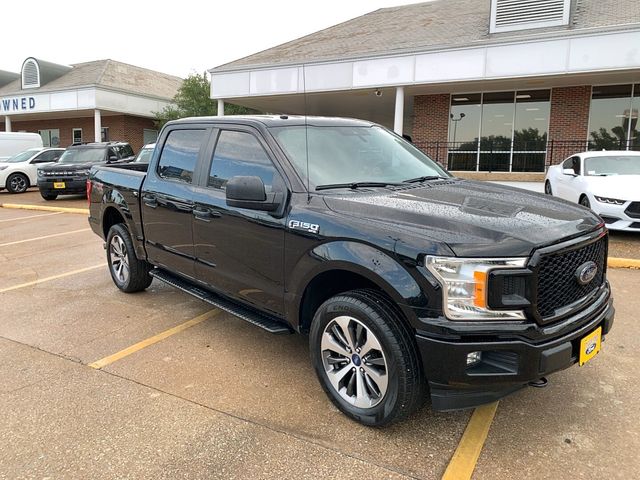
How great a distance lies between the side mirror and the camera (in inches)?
129

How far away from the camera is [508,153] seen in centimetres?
1741

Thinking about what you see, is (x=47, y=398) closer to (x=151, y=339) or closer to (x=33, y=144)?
(x=151, y=339)

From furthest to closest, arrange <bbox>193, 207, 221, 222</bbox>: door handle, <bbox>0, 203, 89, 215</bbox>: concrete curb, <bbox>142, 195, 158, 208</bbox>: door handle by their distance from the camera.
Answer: <bbox>0, 203, 89, 215</bbox>: concrete curb → <bbox>142, 195, 158, 208</bbox>: door handle → <bbox>193, 207, 221, 222</bbox>: door handle

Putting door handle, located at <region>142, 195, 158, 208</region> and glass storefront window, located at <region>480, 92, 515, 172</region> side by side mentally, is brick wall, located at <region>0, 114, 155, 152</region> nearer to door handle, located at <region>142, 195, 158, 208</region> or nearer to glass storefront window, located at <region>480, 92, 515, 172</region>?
glass storefront window, located at <region>480, 92, 515, 172</region>

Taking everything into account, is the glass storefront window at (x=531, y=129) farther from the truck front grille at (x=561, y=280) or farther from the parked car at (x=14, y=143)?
the parked car at (x=14, y=143)

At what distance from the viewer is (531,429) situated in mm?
2938

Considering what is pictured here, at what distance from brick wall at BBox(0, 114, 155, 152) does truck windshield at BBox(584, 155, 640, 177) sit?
2627cm

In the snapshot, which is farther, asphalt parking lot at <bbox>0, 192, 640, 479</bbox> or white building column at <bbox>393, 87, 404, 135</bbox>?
white building column at <bbox>393, 87, 404, 135</bbox>

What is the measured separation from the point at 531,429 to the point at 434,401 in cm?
74

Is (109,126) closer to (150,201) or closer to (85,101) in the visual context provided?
(85,101)

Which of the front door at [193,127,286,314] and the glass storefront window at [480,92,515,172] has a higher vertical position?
the glass storefront window at [480,92,515,172]

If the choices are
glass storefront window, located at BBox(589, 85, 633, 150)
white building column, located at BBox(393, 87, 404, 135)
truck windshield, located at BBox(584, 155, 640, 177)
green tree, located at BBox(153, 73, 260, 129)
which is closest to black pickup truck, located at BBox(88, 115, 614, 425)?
truck windshield, located at BBox(584, 155, 640, 177)

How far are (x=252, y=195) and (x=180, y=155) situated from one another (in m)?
1.62

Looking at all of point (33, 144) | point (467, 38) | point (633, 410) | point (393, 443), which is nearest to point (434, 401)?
point (393, 443)
